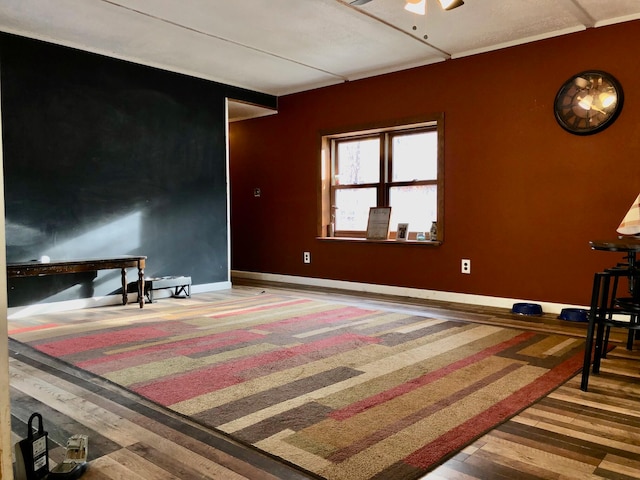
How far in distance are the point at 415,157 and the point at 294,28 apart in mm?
2067

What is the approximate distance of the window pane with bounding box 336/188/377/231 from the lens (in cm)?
619

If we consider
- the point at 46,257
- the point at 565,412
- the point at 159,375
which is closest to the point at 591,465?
the point at 565,412

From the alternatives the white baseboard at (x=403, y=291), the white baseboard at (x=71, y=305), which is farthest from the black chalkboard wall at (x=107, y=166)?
the white baseboard at (x=403, y=291)

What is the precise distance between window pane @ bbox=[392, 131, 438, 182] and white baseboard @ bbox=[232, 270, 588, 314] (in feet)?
4.19

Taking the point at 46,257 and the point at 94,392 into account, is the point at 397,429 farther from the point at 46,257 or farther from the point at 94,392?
the point at 46,257

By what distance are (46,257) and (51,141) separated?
1.10 meters

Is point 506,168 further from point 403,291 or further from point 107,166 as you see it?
point 107,166

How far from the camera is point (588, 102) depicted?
4367 mm

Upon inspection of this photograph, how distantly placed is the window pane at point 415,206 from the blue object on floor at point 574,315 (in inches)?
68.2

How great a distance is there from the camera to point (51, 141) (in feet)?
15.4

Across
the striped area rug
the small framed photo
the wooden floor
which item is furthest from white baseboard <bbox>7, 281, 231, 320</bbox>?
the small framed photo

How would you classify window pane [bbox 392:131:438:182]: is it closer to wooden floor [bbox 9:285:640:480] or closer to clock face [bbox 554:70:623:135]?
clock face [bbox 554:70:623:135]

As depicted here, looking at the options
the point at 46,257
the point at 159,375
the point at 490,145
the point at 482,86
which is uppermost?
the point at 482,86

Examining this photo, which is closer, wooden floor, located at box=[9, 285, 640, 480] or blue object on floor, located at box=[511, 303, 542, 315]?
wooden floor, located at box=[9, 285, 640, 480]
